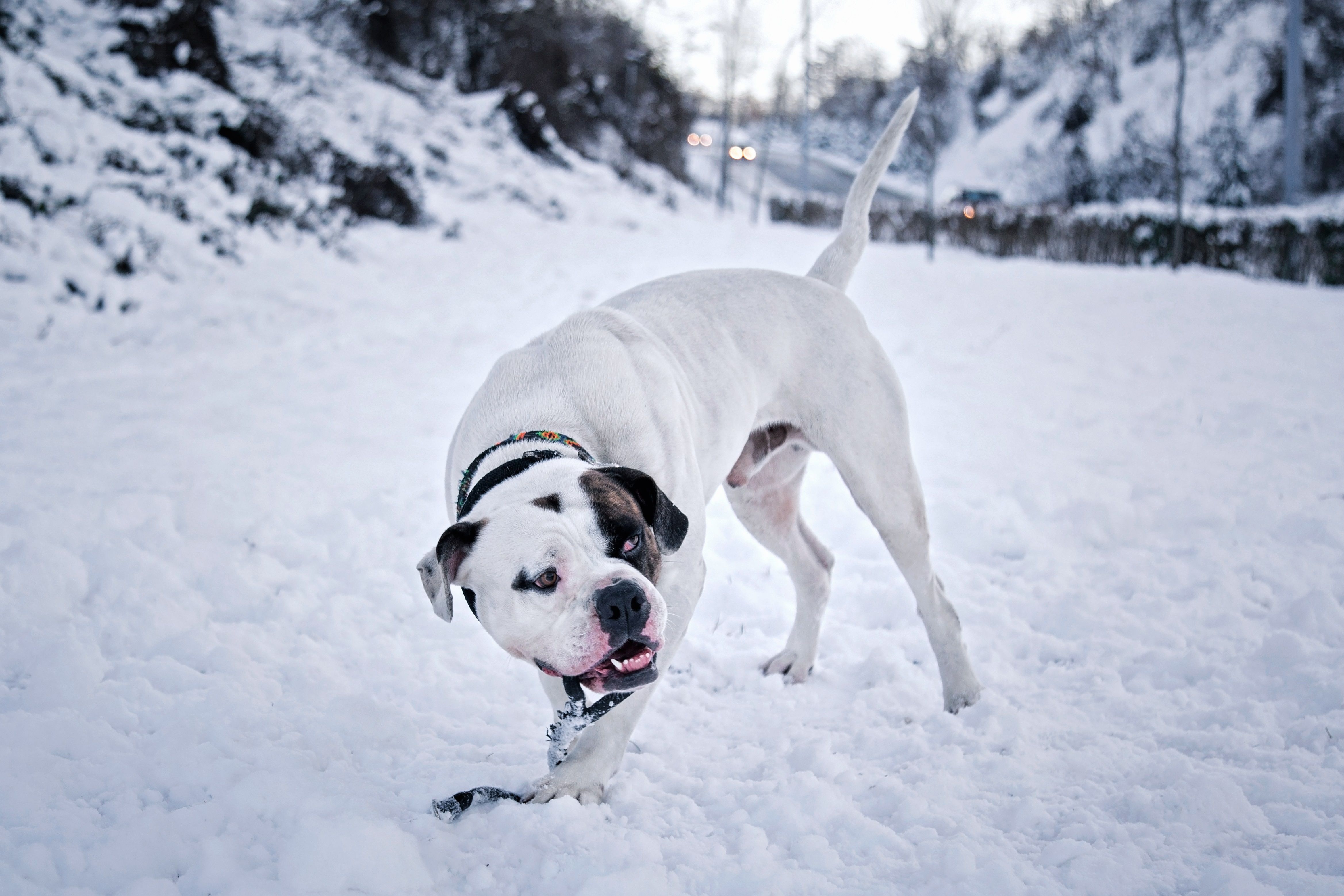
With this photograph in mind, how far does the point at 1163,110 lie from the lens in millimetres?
24984

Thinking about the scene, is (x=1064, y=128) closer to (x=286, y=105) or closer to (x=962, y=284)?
(x=962, y=284)

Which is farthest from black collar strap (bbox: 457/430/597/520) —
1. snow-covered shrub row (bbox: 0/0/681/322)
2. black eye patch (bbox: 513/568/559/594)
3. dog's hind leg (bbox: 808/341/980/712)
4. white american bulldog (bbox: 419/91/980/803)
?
snow-covered shrub row (bbox: 0/0/681/322)

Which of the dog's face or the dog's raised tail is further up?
the dog's raised tail

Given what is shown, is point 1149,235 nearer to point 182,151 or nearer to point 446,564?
point 182,151

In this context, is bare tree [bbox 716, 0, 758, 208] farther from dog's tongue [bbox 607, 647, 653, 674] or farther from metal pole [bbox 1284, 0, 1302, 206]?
dog's tongue [bbox 607, 647, 653, 674]

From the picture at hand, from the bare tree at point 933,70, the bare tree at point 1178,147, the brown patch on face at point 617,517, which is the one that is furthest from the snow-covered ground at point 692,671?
the bare tree at point 933,70

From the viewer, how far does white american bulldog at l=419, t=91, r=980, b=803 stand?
1947mm

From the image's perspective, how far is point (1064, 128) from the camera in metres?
29.0

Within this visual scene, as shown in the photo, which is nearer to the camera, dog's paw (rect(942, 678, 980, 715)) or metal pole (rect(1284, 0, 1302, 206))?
dog's paw (rect(942, 678, 980, 715))

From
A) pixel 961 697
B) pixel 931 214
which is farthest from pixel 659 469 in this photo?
pixel 931 214

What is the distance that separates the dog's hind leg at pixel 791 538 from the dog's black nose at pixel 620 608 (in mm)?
1379

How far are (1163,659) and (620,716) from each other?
6.79ft

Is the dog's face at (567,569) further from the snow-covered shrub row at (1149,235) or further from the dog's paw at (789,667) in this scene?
the snow-covered shrub row at (1149,235)

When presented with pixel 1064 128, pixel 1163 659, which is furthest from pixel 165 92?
pixel 1064 128
